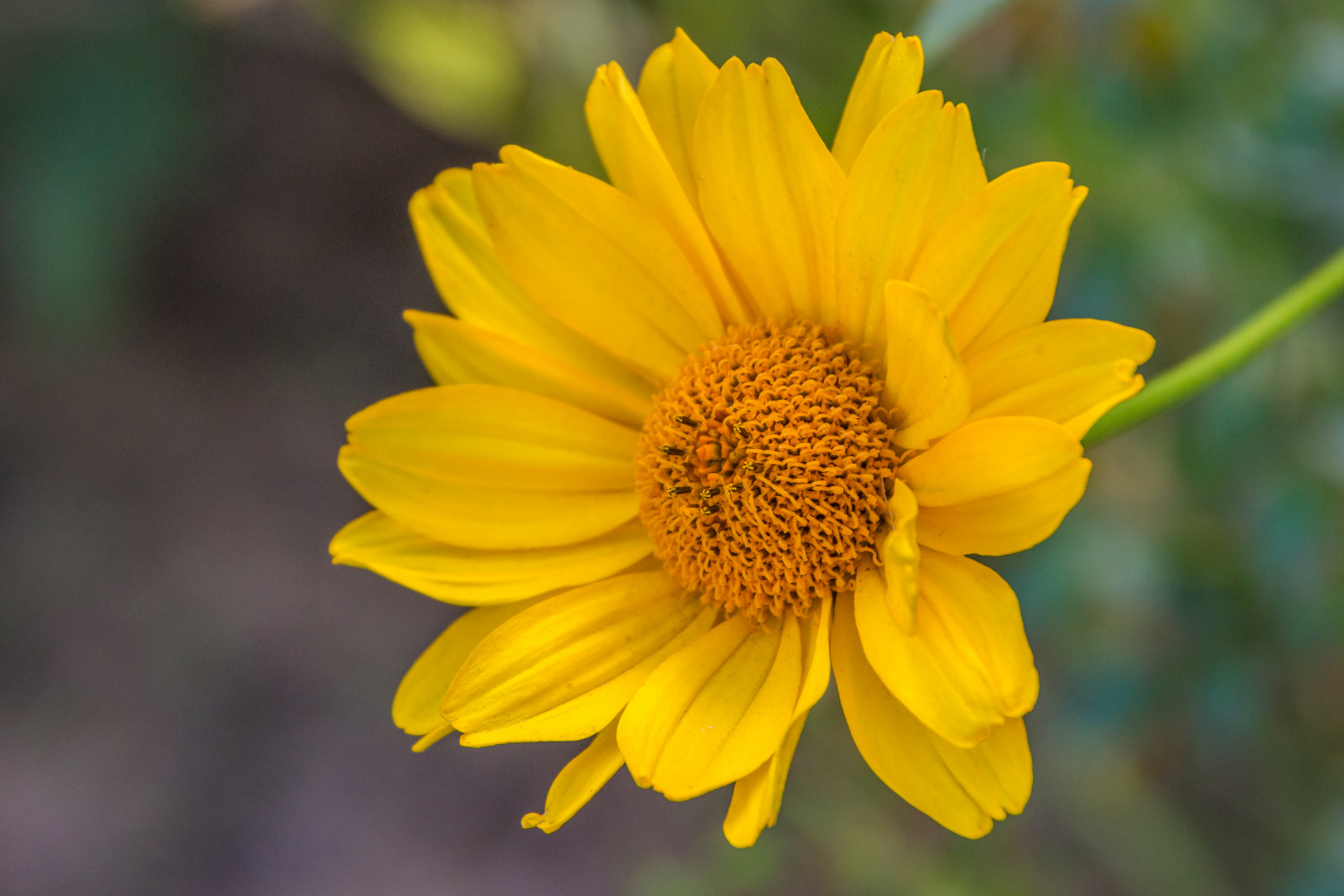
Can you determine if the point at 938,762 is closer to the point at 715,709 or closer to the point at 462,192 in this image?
the point at 715,709

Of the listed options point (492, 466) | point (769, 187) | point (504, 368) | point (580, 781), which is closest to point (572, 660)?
point (580, 781)

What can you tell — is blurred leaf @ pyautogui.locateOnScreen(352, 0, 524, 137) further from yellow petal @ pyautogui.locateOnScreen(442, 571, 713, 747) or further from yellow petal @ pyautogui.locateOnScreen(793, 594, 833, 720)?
yellow petal @ pyautogui.locateOnScreen(793, 594, 833, 720)

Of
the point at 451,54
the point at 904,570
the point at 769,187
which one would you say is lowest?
the point at 904,570

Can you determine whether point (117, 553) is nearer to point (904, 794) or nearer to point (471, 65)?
point (471, 65)

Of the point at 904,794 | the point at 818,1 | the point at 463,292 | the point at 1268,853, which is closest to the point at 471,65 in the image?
the point at 818,1

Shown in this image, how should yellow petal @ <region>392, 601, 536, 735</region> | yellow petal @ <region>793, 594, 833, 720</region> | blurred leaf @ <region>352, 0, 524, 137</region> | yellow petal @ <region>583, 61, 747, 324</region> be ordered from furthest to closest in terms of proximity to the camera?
blurred leaf @ <region>352, 0, 524, 137</region> < yellow petal @ <region>392, 601, 536, 735</region> < yellow petal @ <region>583, 61, 747, 324</region> < yellow petal @ <region>793, 594, 833, 720</region>

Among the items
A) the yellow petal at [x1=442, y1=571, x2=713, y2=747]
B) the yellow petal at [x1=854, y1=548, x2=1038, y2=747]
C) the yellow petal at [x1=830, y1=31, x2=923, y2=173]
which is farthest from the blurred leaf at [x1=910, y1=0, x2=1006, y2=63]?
the yellow petal at [x1=442, y1=571, x2=713, y2=747]

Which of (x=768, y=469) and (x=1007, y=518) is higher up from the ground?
(x=768, y=469)
